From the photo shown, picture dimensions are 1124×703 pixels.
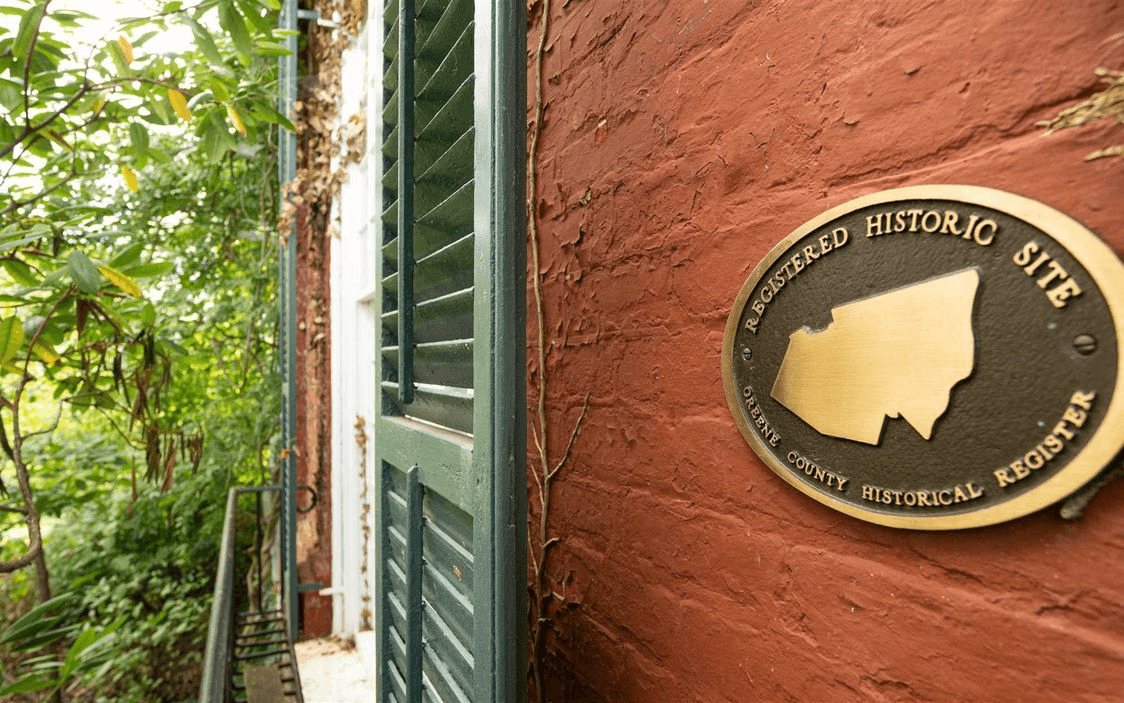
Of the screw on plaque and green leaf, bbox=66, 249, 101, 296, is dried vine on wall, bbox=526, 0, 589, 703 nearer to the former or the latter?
the screw on plaque

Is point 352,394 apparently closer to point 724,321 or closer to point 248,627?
point 248,627

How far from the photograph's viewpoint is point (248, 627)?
16.2ft

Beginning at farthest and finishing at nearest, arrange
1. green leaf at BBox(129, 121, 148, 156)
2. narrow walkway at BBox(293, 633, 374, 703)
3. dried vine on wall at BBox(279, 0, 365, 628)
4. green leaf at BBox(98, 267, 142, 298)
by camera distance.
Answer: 1. dried vine on wall at BBox(279, 0, 365, 628)
2. narrow walkway at BBox(293, 633, 374, 703)
3. green leaf at BBox(129, 121, 148, 156)
4. green leaf at BBox(98, 267, 142, 298)

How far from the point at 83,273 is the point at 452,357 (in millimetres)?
1318

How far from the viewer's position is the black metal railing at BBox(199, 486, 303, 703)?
66.5 inches

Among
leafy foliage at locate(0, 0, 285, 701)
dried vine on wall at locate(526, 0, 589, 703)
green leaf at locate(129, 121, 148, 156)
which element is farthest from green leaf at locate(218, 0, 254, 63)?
leafy foliage at locate(0, 0, 285, 701)

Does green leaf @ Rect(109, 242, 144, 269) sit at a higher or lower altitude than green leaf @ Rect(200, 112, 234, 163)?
lower

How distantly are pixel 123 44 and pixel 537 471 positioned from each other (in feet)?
6.44

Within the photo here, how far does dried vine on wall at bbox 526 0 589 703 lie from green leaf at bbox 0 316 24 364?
5.18 ft

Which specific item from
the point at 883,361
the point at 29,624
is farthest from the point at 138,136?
the point at 883,361

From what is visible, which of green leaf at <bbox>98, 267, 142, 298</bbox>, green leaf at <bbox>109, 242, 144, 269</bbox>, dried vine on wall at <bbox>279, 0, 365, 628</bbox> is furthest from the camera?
dried vine on wall at <bbox>279, 0, 365, 628</bbox>

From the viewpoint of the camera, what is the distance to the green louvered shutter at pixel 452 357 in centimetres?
104

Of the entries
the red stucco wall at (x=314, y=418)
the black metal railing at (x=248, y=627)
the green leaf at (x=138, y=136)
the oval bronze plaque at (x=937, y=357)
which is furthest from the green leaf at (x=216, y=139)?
the oval bronze plaque at (x=937, y=357)

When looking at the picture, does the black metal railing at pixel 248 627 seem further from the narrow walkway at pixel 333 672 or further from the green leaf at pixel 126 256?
the green leaf at pixel 126 256
